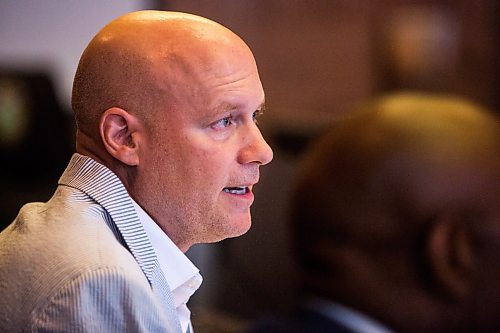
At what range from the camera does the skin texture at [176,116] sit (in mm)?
942

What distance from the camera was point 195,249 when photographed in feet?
9.20

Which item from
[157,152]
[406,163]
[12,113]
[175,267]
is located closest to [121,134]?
[157,152]

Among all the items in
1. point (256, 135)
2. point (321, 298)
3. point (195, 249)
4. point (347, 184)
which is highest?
point (256, 135)

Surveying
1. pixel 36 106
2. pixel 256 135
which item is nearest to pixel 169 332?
pixel 256 135

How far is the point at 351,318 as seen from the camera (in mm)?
1765

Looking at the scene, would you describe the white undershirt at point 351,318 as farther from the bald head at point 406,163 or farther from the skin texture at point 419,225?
the bald head at point 406,163

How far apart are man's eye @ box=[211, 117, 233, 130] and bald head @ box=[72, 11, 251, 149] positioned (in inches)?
2.0

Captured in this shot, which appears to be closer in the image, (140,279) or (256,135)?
(140,279)

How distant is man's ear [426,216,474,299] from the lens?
1.74 meters

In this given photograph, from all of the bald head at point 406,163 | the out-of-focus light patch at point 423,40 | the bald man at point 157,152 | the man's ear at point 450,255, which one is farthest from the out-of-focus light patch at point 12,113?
the bald man at point 157,152

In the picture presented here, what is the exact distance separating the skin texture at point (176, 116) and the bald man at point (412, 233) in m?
0.82

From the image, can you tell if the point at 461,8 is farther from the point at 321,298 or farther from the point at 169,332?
the point at 169,332

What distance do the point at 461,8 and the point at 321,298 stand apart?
2.03 m

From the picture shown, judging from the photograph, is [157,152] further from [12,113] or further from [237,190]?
[12,113]
